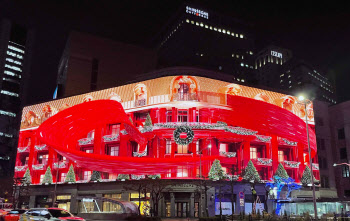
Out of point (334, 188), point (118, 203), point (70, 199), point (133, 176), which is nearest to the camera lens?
point (118, 203)

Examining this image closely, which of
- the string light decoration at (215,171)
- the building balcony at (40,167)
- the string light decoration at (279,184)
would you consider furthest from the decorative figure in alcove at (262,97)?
the building balcony at (40,167)

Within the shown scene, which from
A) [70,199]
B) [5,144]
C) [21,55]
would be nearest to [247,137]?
[70,199]

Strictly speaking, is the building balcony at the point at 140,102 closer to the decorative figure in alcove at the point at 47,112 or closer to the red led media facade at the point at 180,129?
the red led media facade at the point at 180,129

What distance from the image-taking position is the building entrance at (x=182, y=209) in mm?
51062

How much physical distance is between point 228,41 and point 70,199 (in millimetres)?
105952

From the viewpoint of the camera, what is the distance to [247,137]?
57250mm

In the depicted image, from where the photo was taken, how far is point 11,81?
15700cm

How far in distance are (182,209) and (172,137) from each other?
11.2m

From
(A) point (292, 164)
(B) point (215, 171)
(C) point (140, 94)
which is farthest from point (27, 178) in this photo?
(A) point (292, 164)

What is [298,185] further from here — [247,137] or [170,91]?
[170,91]

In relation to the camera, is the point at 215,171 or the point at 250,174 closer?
the point at 215,171

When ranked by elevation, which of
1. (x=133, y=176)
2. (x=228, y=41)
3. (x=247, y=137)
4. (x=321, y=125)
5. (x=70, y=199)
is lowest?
(x=70, y=199)

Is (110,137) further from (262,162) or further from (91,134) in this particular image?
(262,162)

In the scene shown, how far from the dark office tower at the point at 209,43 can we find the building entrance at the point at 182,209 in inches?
3453
